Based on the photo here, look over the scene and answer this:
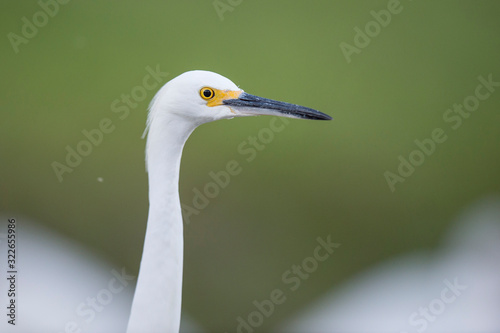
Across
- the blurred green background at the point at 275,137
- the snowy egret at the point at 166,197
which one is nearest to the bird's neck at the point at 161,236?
the snowy egret at the point at 166,197

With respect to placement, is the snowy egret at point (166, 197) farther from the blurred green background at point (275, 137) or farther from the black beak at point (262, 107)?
the blurred green background at point (275, 137)

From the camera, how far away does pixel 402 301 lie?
199cm

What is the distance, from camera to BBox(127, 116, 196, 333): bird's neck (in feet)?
3.18

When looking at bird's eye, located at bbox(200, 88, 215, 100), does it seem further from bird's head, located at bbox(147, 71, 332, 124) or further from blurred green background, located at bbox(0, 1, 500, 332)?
blurred green background, located at bbox(0, 1, 500, 332)

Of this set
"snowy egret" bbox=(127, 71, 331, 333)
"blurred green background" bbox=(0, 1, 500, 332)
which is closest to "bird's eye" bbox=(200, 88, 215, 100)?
"snowy egret" bbox=(127, 71, 331, 333)

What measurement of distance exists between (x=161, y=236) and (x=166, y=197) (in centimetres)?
7

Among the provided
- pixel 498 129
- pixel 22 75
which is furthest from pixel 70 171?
pixel 498 129

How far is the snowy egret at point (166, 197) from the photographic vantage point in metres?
0.97

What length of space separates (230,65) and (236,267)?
32.8 inches

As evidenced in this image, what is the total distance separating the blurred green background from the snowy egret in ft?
A: 3.27

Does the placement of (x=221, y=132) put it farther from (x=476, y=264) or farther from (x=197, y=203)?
(x=476, y=264)

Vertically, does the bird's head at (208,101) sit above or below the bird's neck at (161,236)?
above

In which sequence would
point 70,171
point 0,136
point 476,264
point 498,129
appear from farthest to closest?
point 498,129
point 476,264
point 70,171
point 0,136

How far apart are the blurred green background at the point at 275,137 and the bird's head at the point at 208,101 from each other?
1.01 meters
